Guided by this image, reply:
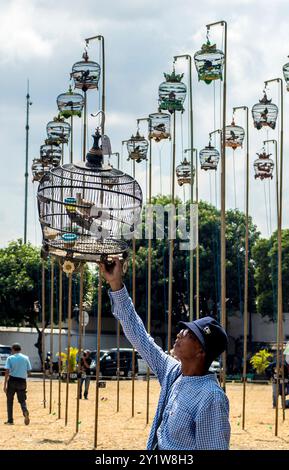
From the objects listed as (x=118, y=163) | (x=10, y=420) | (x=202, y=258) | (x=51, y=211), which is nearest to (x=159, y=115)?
(x=118, y=163)

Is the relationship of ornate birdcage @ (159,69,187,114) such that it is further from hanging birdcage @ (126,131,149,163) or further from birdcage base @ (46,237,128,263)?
birdcage base @ (46,237,128,263)

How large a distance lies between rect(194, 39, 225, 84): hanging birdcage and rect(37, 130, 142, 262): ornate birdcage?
9703mm

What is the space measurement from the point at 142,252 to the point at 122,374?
40.9 feet

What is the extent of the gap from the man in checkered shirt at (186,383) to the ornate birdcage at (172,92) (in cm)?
1202


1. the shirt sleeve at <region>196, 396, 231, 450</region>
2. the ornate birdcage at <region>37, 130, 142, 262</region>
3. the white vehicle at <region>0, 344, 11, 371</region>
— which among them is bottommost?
the white vehicle at <region>0, 344, 11, 371</region>

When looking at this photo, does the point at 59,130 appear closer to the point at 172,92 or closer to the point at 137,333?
the point at 172,92

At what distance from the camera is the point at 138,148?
66.5ft

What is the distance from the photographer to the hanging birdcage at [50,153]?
19.2m

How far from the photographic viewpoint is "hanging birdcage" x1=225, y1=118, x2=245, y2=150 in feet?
58.0

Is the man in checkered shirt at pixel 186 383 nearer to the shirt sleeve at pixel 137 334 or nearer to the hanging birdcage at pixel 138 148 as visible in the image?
the shirt sleeve at pixel 137 334

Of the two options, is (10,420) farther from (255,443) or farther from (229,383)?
(229,383)

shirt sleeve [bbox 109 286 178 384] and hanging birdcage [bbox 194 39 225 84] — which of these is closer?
shirt sleeve [bbox 109 286 178 384]

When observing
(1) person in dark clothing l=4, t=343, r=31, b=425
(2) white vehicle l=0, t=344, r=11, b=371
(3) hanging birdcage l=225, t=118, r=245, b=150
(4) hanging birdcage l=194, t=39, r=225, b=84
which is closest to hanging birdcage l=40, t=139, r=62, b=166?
(3) hanging birdcage l=225, t=118, r=245, b=150

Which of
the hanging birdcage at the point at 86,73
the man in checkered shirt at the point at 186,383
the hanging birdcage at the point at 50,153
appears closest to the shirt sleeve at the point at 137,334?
the man in checkered shirt at the point at 186,383
